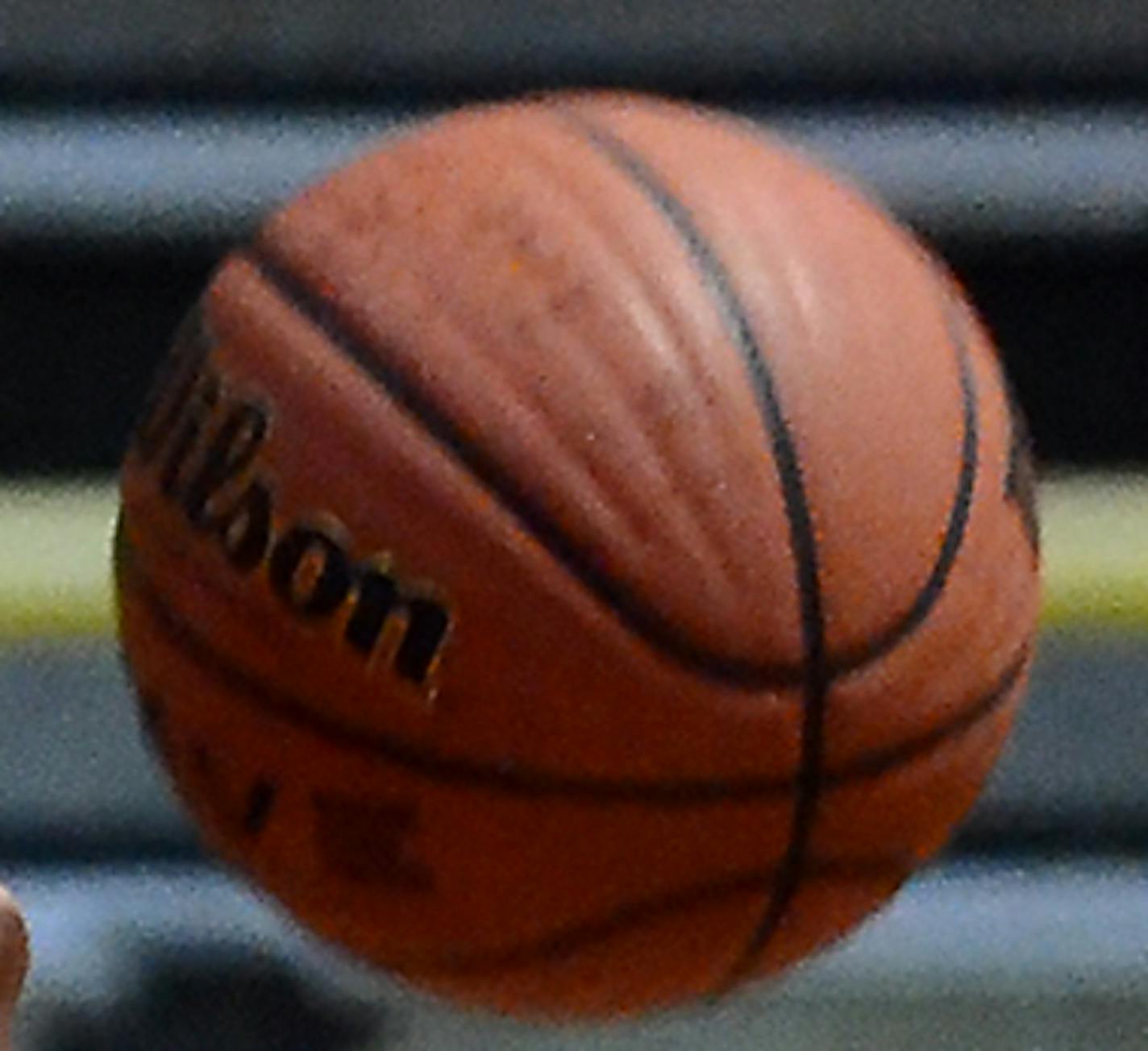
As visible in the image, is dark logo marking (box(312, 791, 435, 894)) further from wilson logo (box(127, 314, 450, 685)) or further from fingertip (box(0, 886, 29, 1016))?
fingertip (box(0, 886, 29, 1016))

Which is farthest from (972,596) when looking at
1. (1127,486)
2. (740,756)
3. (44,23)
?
(44,23)

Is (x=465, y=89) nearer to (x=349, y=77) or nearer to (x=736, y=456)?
Result: (x=349, y=77)

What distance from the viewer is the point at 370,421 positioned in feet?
2.76

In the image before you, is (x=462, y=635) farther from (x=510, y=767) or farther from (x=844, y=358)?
(x=844, y=358)

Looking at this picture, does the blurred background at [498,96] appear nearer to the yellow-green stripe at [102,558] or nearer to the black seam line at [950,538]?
the yellow-green stripe at [102,558]

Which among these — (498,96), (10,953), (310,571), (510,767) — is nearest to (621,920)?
(510,767)

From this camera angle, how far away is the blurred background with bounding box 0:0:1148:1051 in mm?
1267

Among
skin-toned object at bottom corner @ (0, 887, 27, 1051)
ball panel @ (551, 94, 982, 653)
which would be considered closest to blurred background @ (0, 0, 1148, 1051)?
skin-toned object at bottom corner @ (0, 887, 27, 1051)

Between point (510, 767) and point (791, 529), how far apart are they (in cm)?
15

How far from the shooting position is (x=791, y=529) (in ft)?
2.72

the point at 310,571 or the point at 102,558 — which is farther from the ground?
the point at 102,558

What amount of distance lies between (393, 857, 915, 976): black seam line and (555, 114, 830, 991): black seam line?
0.02 m

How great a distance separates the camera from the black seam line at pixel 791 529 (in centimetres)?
83

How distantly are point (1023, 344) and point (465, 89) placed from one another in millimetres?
451
